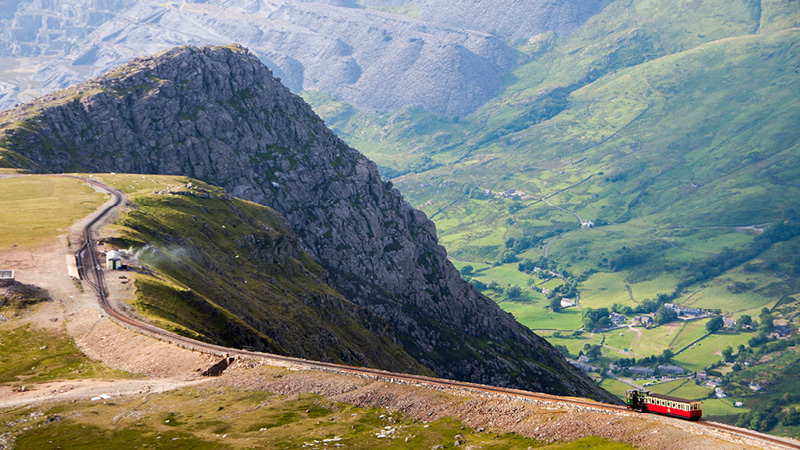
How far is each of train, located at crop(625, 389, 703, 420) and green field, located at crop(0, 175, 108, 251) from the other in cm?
12405

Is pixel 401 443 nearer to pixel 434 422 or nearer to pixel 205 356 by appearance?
pixel 434 422

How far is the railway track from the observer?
71.4 metres

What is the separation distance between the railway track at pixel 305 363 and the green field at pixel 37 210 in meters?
12.9

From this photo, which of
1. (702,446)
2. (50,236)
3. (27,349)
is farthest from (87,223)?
(702,446)

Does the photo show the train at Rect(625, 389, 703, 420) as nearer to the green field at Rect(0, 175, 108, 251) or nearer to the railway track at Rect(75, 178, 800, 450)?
the railway track at Rect(75, 178, 800, 450)

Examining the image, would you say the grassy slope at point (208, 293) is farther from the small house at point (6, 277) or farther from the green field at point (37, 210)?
the small house at point (6, 277)

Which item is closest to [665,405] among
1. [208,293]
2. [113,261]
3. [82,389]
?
[82,389]

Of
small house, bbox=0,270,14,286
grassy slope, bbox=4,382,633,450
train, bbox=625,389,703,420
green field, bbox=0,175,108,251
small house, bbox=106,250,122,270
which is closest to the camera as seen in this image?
train, bbox=625,389,703,420

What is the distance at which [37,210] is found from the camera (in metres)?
169

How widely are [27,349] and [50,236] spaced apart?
57371 millimetres

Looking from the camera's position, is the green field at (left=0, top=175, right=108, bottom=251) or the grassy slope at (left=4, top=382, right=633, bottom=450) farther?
the green field at (left=0, top=175, right=108, bottom=251)

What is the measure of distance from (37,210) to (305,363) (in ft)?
352

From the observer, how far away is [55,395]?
84750 millimetres

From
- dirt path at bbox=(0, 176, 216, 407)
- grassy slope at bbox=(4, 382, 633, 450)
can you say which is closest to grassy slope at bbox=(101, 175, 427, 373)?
dirt path at bbox=(0, 176, 216, 407)
